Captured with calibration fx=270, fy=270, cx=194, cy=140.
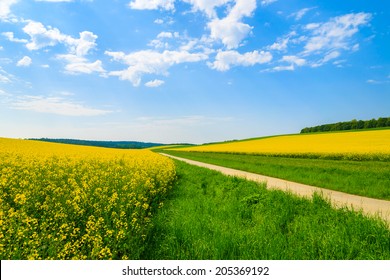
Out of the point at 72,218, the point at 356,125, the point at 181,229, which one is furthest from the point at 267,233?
the point at 356,125

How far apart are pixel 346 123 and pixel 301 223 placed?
321ft

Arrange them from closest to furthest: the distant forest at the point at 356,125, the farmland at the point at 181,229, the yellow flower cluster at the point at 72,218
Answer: the yellow flower cluster at the point at 72,218 < the farmland at the point at 181,229 < the distant forest at the point at 356,125

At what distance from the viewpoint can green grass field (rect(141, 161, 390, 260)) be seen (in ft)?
13.5

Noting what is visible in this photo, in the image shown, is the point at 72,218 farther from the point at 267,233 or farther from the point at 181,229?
the point at 267,233

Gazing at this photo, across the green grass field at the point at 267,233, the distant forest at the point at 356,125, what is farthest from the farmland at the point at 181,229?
the distant forest at the point at 356,125

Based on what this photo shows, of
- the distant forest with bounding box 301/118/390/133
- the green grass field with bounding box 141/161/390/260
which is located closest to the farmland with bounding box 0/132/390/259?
the green grass field with bounding box 141/161/390/260

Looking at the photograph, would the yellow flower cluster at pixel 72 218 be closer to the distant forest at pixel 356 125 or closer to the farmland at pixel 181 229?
the farmland at pixel 181 229

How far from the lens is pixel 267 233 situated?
5.02 meters

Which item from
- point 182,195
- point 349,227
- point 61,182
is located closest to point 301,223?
point 349,227

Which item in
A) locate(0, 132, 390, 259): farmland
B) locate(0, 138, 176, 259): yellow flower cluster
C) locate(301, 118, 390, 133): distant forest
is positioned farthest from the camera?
locate(301, 118, 390, 133): distant forest

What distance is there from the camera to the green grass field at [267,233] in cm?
411

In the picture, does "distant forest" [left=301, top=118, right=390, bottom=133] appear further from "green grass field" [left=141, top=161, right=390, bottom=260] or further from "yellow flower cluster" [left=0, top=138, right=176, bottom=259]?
"yellow flower cluster" [left=0, top=138, right=176, bottom=259]

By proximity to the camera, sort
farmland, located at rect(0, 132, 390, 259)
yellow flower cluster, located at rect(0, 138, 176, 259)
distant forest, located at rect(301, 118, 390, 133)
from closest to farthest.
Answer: yellow flower cluster, located at rect(0, 138, 176, 259) < farmland, located at rect(0, 132, 390, 259) < distant forest, located at rect(301, 118, 390, 133)

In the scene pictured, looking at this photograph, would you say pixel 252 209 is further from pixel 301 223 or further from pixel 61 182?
pixel 61 182
